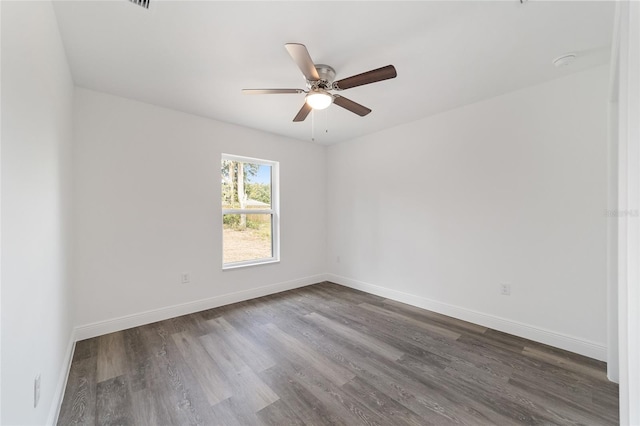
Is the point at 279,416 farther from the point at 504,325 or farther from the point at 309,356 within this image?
the point at 504,325

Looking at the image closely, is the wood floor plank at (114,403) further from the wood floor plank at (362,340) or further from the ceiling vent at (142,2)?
the ceiling vent at (142,2)

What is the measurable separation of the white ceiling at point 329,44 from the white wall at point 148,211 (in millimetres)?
392

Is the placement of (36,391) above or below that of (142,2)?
below

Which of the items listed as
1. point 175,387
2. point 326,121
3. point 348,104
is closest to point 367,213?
point 326,121

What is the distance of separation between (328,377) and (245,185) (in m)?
2.83

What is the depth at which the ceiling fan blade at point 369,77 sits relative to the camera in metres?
1.77

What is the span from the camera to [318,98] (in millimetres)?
2150

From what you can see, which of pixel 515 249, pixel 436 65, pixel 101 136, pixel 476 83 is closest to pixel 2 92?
pixel 101 136

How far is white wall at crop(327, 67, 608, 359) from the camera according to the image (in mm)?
2273

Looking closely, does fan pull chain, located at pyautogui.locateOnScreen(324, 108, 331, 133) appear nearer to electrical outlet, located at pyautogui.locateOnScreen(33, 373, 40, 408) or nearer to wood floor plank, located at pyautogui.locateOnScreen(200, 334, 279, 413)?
wood floor plank, located at pyautogui.locateOnScreen(200, 334, 279, 413)

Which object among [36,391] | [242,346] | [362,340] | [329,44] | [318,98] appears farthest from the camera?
[362,340]

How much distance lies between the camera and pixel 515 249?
2.66 metres

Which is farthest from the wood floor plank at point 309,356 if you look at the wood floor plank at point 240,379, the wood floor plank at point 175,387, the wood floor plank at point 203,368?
the wood floor plank at point 175,387

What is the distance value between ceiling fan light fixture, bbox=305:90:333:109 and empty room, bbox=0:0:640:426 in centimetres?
1
